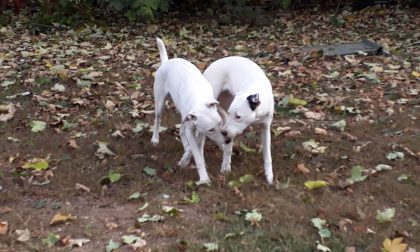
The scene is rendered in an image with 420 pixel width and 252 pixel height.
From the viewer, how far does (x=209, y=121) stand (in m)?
5.12

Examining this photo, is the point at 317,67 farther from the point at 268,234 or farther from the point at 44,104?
the point at 268,234

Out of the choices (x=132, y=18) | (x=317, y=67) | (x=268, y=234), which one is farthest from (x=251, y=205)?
(x=132, y=18)

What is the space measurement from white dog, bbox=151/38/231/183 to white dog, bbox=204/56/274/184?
16cm

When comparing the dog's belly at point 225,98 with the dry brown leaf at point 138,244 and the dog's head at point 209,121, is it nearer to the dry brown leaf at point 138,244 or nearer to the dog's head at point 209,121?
the dog's head at point 209,121

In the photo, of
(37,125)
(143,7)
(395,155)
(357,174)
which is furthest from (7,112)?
(143,7)

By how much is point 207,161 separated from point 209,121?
3.00 feet

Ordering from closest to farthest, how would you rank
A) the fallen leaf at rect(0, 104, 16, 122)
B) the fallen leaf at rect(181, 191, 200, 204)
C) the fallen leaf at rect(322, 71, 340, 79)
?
1. the fallen leaf at rect(181, 191, 200, 204)
2. the fallen leaf at rect(0, 104, 16, 122)
3. the fallen leaf at rect(322, 71, 340, 79)

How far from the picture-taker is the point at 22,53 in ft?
34.3

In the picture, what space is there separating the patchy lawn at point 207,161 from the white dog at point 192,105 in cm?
27

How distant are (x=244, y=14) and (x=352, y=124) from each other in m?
7.29

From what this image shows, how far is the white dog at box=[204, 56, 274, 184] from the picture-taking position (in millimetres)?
4984

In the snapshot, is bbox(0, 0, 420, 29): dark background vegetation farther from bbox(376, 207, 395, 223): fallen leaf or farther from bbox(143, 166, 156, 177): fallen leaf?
bbox(376, 207, 395, 223): fallen leaf

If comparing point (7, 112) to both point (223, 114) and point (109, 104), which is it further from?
point (223, 114)

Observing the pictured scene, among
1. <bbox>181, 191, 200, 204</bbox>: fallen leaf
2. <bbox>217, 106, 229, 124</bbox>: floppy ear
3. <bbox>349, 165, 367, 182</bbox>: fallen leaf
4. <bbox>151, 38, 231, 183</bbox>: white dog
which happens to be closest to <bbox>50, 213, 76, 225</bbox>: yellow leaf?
<bbox>181, 191, 200, 204</bbox>: fallen leaf
